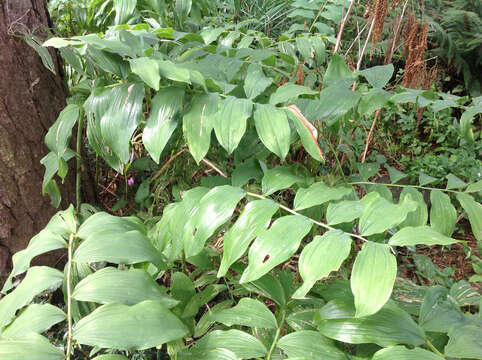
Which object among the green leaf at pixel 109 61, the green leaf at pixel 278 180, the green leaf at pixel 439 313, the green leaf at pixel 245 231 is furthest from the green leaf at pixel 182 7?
the green leaf at pixel 439 313

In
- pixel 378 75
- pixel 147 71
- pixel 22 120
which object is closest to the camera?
pixel 147 71

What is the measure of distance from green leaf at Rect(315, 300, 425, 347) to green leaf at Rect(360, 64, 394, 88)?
549mm

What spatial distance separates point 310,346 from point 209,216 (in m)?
0.27

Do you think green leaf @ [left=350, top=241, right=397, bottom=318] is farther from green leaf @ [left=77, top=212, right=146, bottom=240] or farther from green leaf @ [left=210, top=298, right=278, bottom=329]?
green leaf @ [left=77, top=212, right=146, bottom=240]

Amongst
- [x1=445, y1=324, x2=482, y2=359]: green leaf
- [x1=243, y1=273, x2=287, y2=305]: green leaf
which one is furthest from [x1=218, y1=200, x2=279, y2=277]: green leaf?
[x1=445, y1=324, x2=482, y2=359]: green leaf

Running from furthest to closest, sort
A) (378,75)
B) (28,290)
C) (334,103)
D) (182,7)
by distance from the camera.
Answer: (182,7)
(378,75)
(334,103)
(28,290)

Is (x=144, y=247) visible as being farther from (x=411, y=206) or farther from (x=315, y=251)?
(x=411, y=206)

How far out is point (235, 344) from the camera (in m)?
0.56

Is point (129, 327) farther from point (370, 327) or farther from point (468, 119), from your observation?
point (468, 119)

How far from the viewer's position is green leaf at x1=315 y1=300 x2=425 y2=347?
0.54 metres

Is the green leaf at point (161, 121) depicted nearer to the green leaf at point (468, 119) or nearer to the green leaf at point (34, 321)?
the green leaf at point (34, 321)

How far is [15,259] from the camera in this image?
655mm

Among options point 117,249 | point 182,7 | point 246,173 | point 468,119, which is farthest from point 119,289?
point 182,7

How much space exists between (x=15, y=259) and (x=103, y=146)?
304 mm
